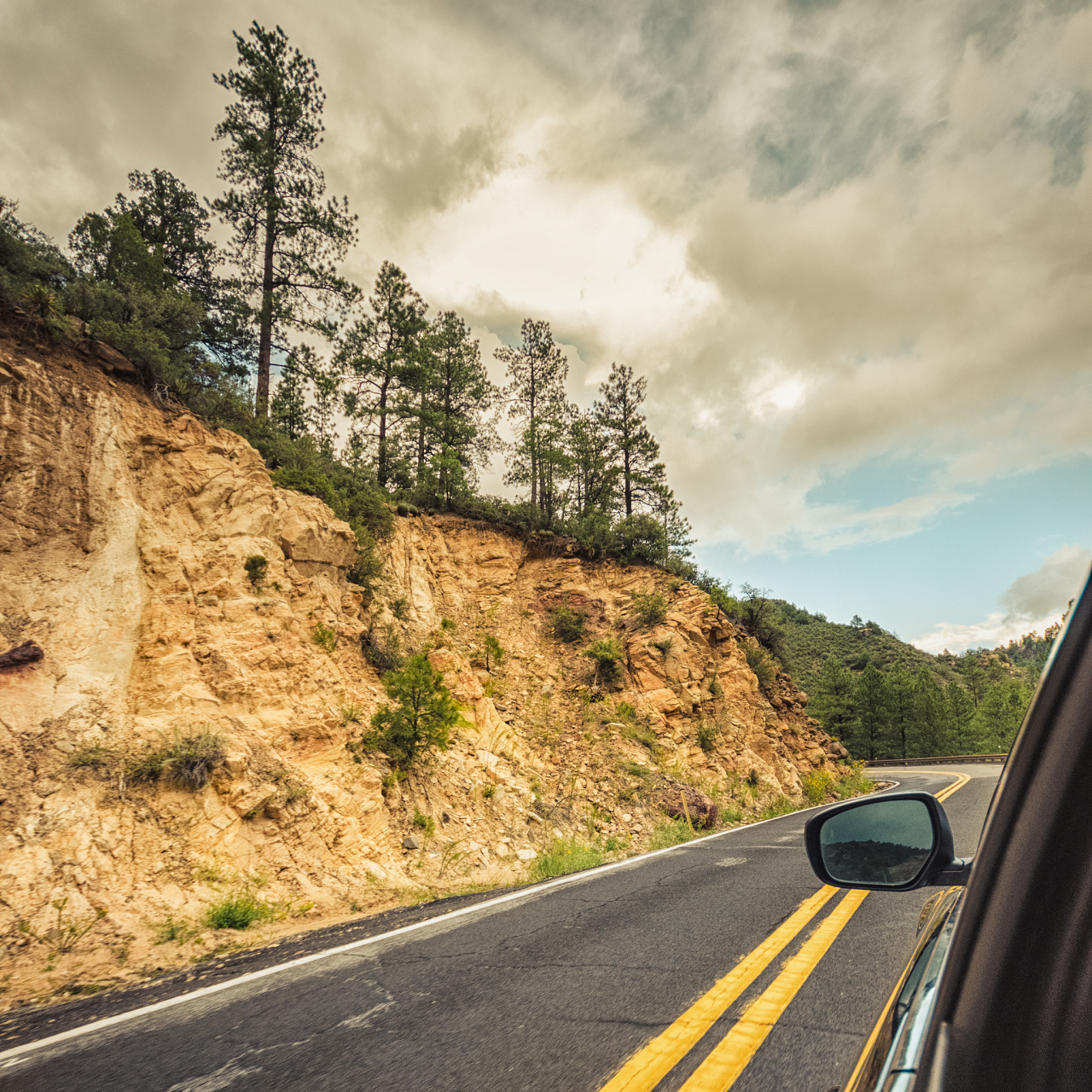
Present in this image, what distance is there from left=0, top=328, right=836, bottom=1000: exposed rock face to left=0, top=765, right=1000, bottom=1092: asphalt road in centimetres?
230

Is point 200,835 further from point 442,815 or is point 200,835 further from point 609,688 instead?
point 609,688

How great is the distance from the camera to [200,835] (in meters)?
7.14

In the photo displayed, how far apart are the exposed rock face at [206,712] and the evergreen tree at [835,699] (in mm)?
31477

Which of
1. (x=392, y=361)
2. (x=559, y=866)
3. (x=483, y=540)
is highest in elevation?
(x=392, y=361)

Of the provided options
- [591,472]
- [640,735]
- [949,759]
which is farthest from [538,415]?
[949,759]

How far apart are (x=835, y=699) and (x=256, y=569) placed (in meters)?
44.0

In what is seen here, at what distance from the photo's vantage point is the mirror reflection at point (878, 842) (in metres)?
1.84

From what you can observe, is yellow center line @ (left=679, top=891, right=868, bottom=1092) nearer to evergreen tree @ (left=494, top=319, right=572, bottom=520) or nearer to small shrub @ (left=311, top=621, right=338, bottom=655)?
small shrub @ (left=311, top=621, right=338, bottom=655)

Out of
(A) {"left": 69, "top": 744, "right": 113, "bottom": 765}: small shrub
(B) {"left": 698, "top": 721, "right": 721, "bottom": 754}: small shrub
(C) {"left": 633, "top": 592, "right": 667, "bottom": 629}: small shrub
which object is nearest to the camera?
(A) {"left": 69, "top": 744, "right": 113, "bottom": 765}: small shrub

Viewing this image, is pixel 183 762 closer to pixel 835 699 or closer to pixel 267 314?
pixel 267 314

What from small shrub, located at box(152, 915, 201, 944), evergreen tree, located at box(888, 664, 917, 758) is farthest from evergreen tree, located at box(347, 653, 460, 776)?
evergreen tree, located at box(888, 664, 917, 758)

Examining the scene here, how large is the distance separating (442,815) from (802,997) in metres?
7.85

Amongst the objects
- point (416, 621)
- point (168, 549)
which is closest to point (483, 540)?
point (416, 621)

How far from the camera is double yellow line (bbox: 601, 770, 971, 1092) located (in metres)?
2.54
